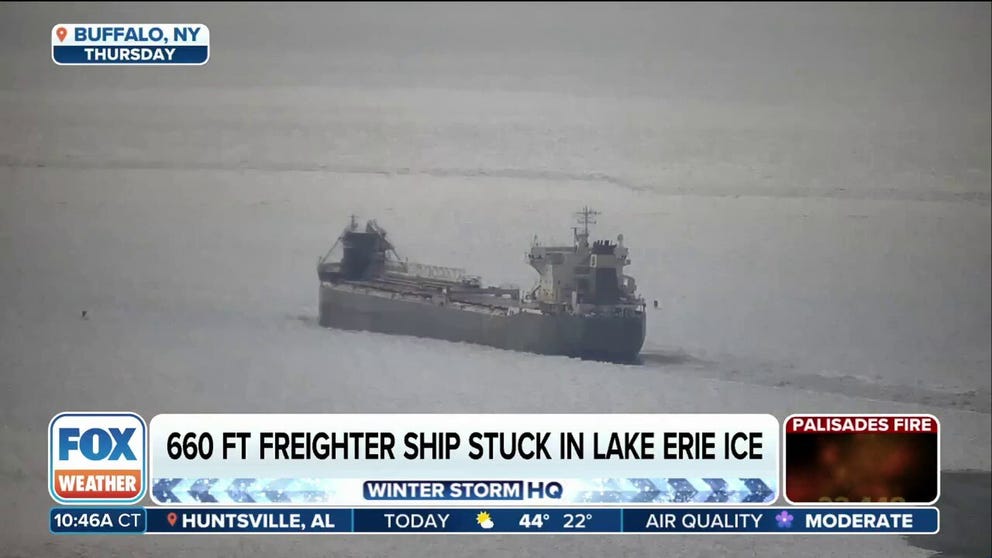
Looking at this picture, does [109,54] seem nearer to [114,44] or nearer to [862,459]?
[114,44]

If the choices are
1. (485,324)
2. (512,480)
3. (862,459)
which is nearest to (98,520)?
(512,480)

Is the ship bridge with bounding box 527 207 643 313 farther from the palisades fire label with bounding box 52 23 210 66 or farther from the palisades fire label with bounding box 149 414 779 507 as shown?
the palisades fire label with bounding box 52 23 210 66

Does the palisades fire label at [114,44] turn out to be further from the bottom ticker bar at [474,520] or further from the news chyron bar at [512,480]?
the bottom ticker bar at [474,520]

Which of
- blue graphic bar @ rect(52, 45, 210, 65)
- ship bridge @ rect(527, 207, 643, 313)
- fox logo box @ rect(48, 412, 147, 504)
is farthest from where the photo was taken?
ship bridge @ rect(527, 207, 643, 313)

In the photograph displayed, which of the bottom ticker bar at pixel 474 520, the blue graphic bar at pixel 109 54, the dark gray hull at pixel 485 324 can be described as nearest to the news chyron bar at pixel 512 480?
the bottom ticker bar at pixel 474 520

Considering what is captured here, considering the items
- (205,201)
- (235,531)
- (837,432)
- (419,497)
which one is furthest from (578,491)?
(205,201)

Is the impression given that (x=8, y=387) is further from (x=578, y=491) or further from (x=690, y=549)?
(x=690, y=549)

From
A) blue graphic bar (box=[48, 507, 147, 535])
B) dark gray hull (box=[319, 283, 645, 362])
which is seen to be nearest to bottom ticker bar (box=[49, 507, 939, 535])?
blue graphic bar (box=[48, 507, 147, 535])
